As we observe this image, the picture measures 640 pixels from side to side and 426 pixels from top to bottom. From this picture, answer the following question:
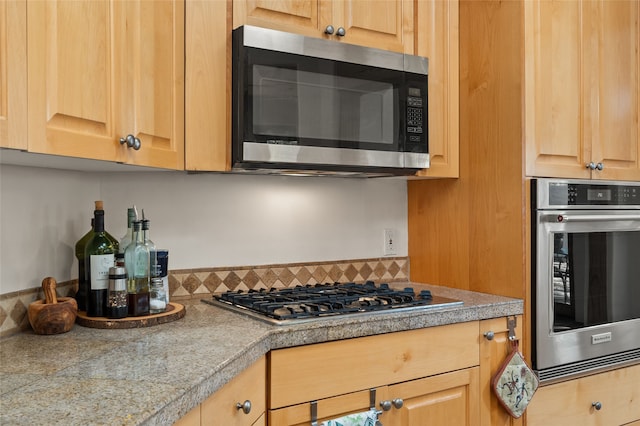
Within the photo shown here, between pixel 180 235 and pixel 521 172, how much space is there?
4.05 feet

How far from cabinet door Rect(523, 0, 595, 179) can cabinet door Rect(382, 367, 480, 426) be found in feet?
2.53

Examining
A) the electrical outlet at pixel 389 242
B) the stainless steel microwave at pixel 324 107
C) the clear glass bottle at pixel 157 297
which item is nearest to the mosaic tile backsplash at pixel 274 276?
the electrical outlet at pixel 389 242

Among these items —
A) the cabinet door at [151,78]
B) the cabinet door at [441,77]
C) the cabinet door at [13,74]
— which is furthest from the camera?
the cabinet door at [441,77]

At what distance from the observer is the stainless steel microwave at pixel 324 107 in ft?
5.94

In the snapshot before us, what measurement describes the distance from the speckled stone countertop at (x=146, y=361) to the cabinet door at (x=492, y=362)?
0.34ft

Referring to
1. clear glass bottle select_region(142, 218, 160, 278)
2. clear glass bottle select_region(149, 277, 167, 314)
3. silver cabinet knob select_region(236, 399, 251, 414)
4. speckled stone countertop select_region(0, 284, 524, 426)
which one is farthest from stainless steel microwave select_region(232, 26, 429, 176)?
silver cabinet knob select_region(236, 399, 251, 414)

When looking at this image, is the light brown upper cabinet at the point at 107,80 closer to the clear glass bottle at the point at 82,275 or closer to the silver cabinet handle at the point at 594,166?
the clear glass bottle at the point at 82,275

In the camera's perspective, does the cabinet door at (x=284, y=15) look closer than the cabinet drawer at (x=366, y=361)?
No

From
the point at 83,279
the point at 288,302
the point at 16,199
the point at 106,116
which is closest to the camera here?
the point at 106,116

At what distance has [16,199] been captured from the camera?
1537mm

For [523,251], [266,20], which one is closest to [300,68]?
[266,20]

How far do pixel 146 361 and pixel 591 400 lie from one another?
1738 millimetres

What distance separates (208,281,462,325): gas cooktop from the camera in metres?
1.69

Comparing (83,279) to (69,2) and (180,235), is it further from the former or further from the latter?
(69,2)
